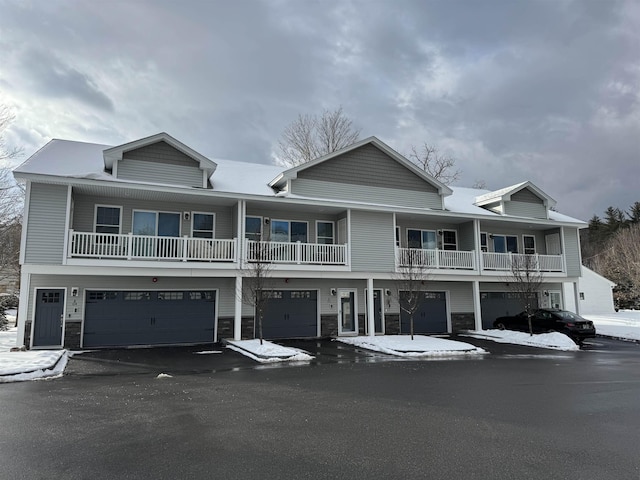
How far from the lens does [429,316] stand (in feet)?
69.1

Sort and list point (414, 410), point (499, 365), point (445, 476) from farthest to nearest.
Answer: point (499, 365) < point (414, 410) < point (445, 476)

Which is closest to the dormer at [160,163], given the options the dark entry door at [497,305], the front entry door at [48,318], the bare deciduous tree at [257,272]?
the bare deciduous tree at [257,272]

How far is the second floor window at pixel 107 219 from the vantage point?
15.5m

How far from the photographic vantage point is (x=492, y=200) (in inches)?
867

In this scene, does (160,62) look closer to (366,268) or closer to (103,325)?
(103,325)

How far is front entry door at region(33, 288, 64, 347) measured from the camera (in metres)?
14.4

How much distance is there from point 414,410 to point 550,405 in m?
2.47

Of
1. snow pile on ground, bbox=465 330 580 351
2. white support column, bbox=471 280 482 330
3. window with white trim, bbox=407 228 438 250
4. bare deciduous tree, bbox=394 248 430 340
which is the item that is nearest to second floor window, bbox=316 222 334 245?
bare deciduous tree, bbox=394 248 430 340

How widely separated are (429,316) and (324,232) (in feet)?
22.4

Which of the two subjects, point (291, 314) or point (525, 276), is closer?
point (291, 314)

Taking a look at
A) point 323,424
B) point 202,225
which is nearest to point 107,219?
point 202,225

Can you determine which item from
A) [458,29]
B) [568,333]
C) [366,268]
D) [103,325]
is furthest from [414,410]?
[568,333]

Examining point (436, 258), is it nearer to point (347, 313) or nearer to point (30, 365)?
point (347, 313)

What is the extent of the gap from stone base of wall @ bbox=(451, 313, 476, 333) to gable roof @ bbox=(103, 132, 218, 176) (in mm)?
13586
